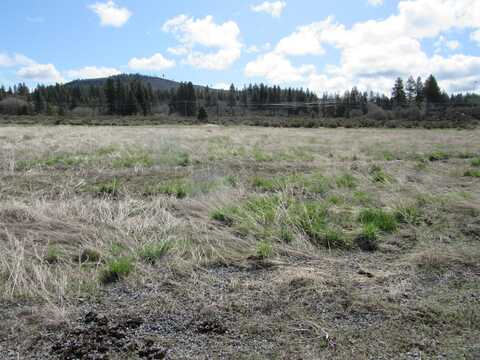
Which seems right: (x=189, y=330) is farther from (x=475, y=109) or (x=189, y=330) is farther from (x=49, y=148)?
(x=475, y=109)

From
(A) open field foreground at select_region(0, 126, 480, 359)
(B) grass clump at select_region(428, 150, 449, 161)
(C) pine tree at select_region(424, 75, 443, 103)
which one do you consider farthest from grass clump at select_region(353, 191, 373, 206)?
(C) pine tree at select_region(424, 75, 443, 103)

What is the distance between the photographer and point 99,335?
8.52 ft

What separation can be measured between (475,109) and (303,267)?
56042mm

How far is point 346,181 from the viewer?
7.68 m

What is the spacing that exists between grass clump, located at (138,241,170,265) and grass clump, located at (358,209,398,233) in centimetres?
292

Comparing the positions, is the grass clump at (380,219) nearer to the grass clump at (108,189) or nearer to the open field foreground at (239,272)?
the open field foreground at (239,272)

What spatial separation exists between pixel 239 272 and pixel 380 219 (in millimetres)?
2523

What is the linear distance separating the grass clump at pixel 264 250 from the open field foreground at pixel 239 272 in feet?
0.05

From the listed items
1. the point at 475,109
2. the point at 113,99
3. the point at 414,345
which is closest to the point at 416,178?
the point at 414,345

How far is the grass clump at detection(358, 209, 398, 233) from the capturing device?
4793 millimetres

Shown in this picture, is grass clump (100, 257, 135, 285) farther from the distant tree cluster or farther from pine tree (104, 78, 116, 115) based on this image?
pine tree (104, 78, 116, 115)

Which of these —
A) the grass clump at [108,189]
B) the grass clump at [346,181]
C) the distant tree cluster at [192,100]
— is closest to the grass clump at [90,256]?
the grass clump at [108,189]

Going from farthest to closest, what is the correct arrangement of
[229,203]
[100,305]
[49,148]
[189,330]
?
1. [49,148]
2. [229,203]
3. [100,305]
4. [189,330]

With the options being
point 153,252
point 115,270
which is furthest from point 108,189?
point 115,270
